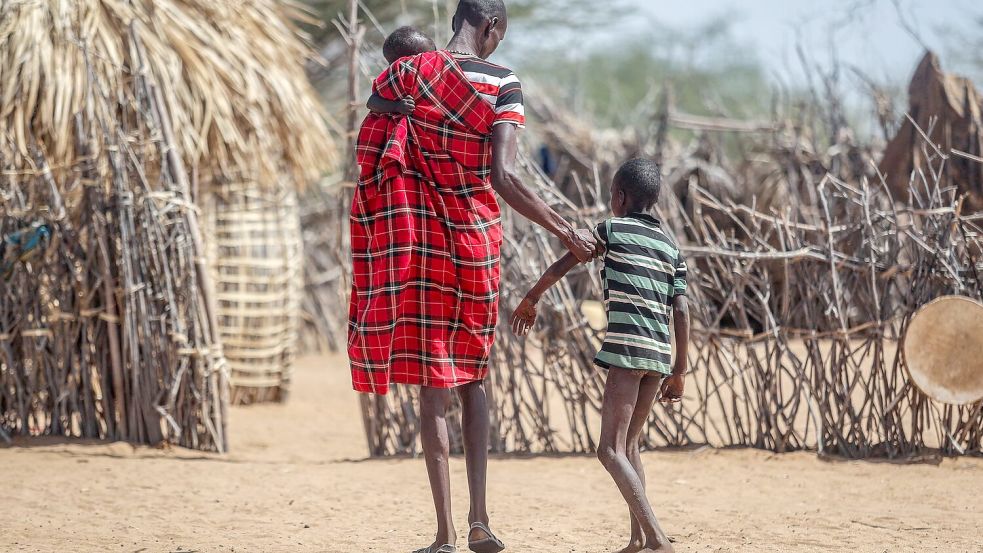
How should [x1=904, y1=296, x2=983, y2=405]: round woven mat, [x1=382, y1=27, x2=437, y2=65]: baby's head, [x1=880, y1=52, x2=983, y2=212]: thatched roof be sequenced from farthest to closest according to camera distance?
1. [x1=880, y1=52, x2=983, y2=212]: thatched roof
2. [x1=904, y1=296, x2=983, y2=405]: round woven mat
3. [x1=382, y1=27, x2=437, y2=65]: baby's head

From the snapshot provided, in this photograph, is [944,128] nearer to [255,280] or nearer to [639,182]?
[639,182]

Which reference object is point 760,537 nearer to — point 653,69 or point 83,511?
point 83,511

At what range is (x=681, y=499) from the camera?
381cm

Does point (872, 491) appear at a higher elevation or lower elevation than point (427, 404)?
lower

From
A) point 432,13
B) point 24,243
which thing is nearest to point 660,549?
point 24,243

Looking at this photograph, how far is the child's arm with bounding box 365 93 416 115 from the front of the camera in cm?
277

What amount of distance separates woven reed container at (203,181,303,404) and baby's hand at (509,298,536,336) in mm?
4164

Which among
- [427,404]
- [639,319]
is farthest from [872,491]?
[427,404]

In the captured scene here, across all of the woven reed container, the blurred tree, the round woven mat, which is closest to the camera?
the round woven mat

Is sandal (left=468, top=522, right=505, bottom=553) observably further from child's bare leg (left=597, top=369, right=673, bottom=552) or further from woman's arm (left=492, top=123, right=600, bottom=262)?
woman's arm (left=492, top=123, right=600, bottom=262)

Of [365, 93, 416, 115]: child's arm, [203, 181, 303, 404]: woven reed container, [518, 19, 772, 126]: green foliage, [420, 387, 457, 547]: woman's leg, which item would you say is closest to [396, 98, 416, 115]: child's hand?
[365, 93, 416, 115]: child's arm

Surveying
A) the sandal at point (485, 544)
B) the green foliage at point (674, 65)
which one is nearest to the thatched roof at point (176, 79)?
the sandal at point (485, 544)

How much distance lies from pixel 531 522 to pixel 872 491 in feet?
4.44

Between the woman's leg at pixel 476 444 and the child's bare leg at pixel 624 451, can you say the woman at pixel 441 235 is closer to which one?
the woman's leg at pixel 476 444
